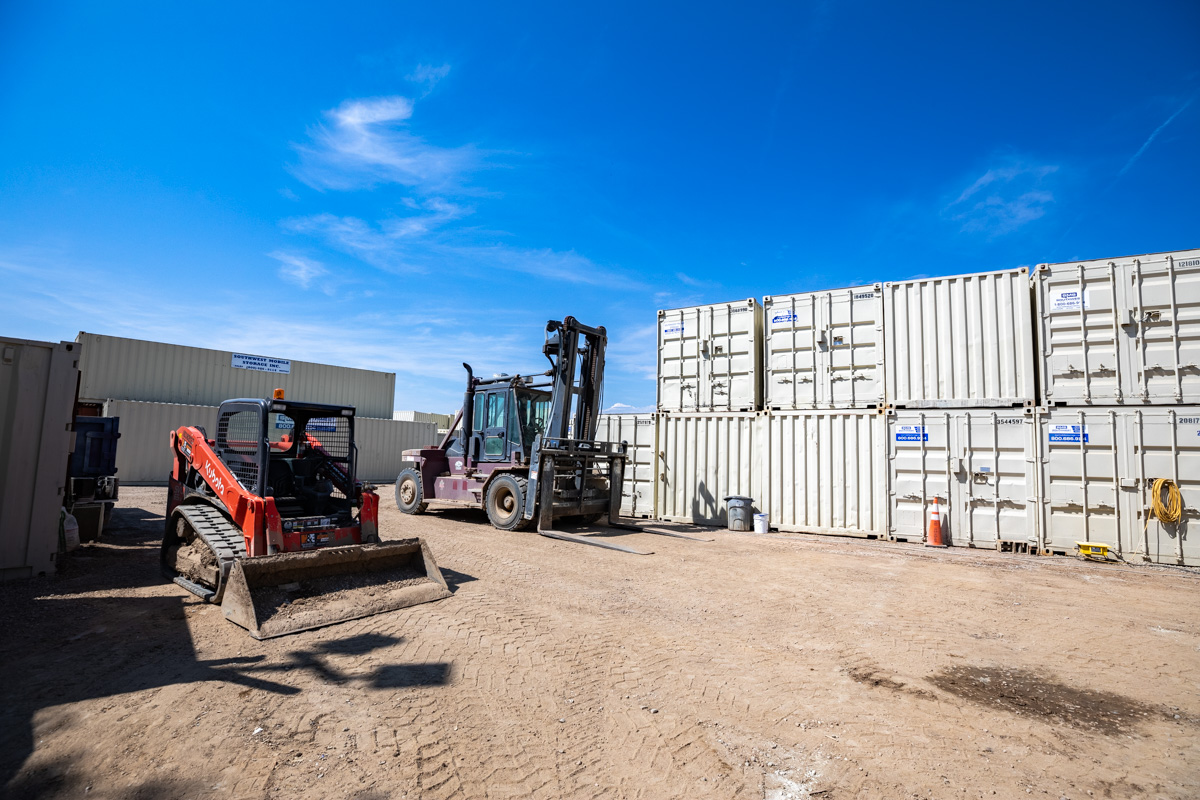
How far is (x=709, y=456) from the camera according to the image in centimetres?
1391

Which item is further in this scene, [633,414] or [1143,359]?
[633,414]

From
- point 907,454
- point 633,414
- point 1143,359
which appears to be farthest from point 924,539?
point 633,414

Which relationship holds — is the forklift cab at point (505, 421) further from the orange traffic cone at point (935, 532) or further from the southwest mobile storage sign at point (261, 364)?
the southwest mobile storage sign at point (261, 364)

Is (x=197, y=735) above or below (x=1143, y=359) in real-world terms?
below

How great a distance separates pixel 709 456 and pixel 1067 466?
6.55 metres

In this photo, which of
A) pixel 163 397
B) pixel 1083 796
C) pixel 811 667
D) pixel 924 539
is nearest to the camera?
pixel 1083 796

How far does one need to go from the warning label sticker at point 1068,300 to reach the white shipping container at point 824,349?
2.79 metres

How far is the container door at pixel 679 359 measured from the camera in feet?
46.8

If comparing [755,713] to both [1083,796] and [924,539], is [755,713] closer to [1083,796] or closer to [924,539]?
[1083,796]

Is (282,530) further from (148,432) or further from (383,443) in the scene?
(383,443)

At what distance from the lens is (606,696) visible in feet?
13.0

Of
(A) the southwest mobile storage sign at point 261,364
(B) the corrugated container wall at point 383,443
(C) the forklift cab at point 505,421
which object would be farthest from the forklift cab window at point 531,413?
(A) the southwest mobile storage sign at point 261,364

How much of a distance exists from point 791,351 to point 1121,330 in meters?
5.47

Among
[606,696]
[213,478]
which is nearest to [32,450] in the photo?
[213,478]
